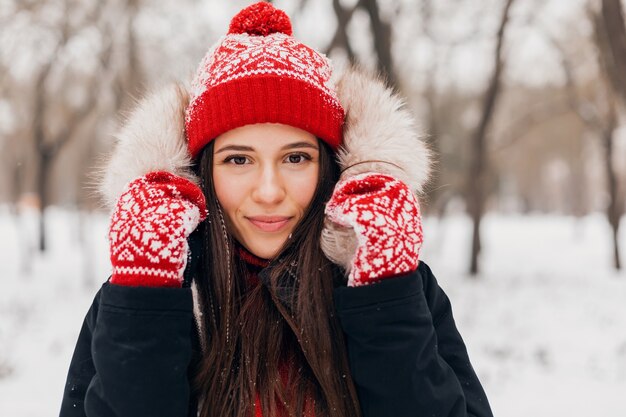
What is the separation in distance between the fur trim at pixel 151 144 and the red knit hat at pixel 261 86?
0.05 metres

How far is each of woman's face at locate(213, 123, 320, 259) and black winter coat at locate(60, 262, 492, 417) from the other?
29 cm

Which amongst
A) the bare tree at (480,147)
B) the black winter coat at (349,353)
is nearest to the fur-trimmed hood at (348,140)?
the black winter coat at (349,353)

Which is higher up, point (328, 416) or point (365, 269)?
point (365, 269)

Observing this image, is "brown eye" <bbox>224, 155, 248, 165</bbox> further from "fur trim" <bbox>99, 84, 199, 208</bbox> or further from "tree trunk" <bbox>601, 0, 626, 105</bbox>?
"tree trunk" <bbox>601, 0, 626, 105</bbox>

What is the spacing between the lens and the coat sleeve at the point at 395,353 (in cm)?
134

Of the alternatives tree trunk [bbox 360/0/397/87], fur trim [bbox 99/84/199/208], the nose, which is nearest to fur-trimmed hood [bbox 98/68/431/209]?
fur trim [bbox 99/84/199/208]

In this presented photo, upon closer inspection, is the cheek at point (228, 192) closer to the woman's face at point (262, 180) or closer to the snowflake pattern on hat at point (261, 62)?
the woman's face at point (262, 180)

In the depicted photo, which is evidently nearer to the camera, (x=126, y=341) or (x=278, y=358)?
(x=126, y=341)

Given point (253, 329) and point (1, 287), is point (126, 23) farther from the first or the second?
point (253, 329)

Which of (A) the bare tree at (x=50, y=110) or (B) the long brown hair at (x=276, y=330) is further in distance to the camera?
(A) the bare tree at (x=50, y=110)

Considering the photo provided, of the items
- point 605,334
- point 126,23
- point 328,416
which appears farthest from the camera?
point 126,23

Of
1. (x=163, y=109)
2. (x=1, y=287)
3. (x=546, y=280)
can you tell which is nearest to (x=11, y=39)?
(x=1, y=287)

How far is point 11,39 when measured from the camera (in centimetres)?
899

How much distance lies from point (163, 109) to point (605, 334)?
7.22 meters
